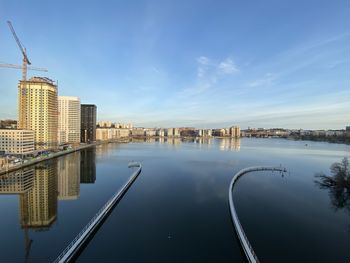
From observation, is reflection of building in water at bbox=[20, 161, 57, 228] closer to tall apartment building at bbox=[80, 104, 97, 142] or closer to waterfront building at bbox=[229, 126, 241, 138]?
tall apartment building at bbox=[80, 104, 97, 142]

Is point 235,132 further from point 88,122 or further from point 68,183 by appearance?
point 68,183

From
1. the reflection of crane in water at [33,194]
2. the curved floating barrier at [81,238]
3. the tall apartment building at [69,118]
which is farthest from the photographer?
the tall apartment building at [69,118]

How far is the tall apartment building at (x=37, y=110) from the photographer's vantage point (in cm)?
2950

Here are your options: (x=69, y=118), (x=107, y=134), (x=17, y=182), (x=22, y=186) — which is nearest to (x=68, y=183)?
(x=22, y=186)

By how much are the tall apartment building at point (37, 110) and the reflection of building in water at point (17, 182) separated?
14694 mm

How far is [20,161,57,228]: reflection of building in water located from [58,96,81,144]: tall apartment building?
2838 cm

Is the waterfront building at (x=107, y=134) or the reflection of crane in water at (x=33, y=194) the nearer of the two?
the reflection of crane in water at (x=33, y=194)

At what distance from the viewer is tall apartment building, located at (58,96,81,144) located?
42188 millimetres

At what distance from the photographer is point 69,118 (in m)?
43.2

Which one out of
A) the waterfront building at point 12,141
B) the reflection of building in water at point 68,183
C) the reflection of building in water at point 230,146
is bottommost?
the reflection of building in water at point 68,183

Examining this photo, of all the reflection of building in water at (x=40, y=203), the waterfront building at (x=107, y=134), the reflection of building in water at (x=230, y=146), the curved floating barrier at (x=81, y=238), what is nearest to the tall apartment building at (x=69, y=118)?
the waterfront building at (x=107, y=134)

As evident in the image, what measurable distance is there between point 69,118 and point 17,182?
3154 centimetres

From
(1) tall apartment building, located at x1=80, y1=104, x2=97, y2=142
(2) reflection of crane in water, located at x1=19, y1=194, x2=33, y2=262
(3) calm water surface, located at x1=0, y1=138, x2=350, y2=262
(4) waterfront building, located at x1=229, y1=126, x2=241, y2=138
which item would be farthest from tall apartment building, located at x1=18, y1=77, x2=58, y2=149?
(4) waterfront building, located at x1=229, y1=126, x2=241, y2=138

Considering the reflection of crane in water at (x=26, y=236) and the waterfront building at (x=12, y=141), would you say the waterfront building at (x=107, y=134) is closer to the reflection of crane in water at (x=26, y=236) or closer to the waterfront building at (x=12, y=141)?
the waterfront building at (x=12, y=141)
